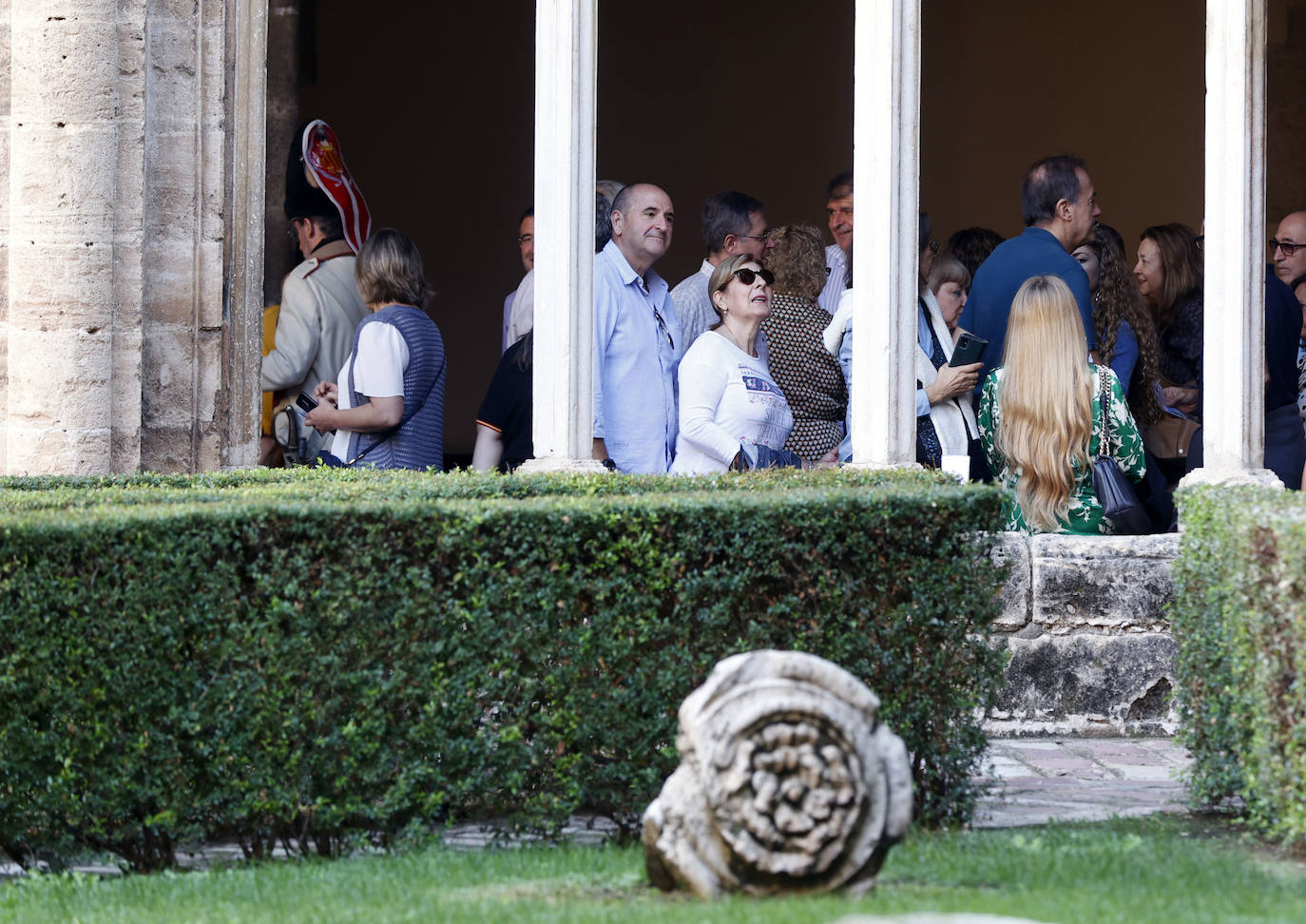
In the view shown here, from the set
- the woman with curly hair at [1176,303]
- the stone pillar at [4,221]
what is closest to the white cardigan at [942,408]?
the woman with curly hair at [1176,303]

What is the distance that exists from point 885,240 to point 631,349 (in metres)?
1.13

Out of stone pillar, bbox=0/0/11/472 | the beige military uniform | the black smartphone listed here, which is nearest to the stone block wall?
the black smartphone

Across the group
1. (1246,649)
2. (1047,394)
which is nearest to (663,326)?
(1047,394)

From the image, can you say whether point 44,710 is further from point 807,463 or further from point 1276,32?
point 1276,32

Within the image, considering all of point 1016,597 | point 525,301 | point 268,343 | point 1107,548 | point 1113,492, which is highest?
point 525,301

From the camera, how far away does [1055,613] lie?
20.3ft

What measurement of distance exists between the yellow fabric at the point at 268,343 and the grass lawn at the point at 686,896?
3.77 metres

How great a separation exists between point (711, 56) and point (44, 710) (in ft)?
33.1

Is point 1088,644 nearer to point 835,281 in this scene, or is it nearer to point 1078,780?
point 1078,780

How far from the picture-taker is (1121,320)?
6.99m

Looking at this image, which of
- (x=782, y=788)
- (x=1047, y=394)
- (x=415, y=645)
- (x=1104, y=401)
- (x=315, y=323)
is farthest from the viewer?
(x=315, y=323)

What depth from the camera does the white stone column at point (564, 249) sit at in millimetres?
6457

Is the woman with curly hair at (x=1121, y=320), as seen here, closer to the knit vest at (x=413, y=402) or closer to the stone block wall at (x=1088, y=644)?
the stone block wall at (x=1088, y=644)

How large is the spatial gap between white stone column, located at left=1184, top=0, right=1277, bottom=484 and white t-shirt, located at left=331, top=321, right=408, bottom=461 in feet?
10.3
